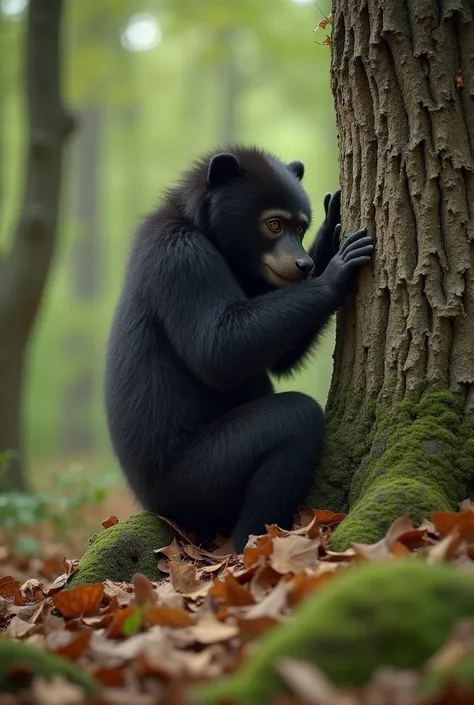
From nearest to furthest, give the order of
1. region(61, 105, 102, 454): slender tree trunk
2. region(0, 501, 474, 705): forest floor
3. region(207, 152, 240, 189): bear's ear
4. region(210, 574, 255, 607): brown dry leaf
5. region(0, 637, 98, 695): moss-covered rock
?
region(0, 501, 474, 705): forest floor
region(0, 637, 98, 695): moss-covered rock
region(210, 574, 255, 607): brown dry leaf
region(207, 152, 240, 189): bear's ear
region(61, 105, 102, 454): slender tree trunk

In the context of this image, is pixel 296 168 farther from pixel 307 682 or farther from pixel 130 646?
pixel 307 682

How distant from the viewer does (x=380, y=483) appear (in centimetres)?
359

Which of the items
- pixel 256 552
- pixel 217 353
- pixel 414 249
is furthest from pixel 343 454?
pixel 414 249

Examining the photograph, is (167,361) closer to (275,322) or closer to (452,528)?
(275,322)

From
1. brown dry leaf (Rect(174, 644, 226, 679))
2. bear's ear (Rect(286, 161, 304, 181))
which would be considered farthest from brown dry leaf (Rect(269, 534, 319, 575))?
bear's ear (Rect(286, 161, 304, 181))

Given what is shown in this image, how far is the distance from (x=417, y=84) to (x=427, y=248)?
2.47ft

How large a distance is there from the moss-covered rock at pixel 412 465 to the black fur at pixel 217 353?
38cm

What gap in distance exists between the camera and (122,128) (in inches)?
1133

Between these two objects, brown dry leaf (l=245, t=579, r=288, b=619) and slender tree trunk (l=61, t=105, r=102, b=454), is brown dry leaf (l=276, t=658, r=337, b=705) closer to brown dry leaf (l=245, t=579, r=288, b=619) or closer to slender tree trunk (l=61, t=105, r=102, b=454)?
brown dry leaf (l=245, t=579, r=288, b=619)

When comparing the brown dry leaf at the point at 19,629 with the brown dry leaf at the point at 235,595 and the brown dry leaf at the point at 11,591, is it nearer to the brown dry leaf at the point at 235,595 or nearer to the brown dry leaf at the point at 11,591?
the brown dry leaf at the point at 11,591

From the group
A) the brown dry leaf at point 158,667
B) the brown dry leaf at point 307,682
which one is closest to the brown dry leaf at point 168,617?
the brown dry leaf at point 158,667

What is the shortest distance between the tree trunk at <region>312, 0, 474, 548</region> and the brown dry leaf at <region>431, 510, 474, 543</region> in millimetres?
432

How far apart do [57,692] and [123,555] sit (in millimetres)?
2229

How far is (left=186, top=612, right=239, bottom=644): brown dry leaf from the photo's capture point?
2.52 meters
